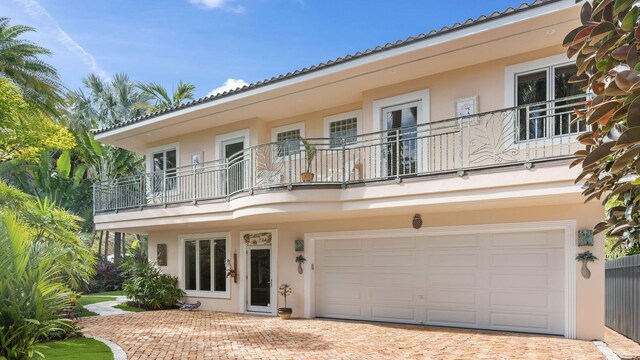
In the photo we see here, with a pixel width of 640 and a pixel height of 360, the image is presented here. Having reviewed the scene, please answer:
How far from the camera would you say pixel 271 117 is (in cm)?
1634

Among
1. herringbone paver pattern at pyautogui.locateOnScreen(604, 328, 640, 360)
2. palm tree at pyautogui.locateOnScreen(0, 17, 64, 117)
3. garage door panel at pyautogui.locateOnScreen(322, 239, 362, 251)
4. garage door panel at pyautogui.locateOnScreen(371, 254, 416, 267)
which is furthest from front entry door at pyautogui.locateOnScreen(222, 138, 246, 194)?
herringbone paver pattern at pyautogui.locateOnScreen(604, 328, 640, 360)

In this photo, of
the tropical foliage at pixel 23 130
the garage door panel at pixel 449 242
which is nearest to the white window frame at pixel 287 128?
the garage door panel at pixel 449 242

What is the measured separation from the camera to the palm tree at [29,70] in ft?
53.6

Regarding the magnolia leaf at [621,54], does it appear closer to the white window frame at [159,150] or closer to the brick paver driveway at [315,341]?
the brick paver driveway at [315,341]

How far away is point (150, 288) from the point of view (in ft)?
57.8

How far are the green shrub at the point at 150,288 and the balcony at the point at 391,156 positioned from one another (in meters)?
2.48

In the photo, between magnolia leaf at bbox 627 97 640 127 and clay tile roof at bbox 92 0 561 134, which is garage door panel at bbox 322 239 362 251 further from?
magnolia leaf at bbox 627 97 640 127

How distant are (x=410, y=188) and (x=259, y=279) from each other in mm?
7390

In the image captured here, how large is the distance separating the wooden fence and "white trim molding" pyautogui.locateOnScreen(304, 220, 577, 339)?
118cm

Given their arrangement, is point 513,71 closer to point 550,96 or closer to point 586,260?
point 550,96

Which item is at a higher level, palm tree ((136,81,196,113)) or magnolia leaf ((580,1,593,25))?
palm tree ((136,81,196,113))

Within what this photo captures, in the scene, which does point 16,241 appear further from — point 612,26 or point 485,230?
point 485,230

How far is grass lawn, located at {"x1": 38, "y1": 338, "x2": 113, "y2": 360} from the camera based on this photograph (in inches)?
357

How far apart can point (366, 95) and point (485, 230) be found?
490 centimetres
